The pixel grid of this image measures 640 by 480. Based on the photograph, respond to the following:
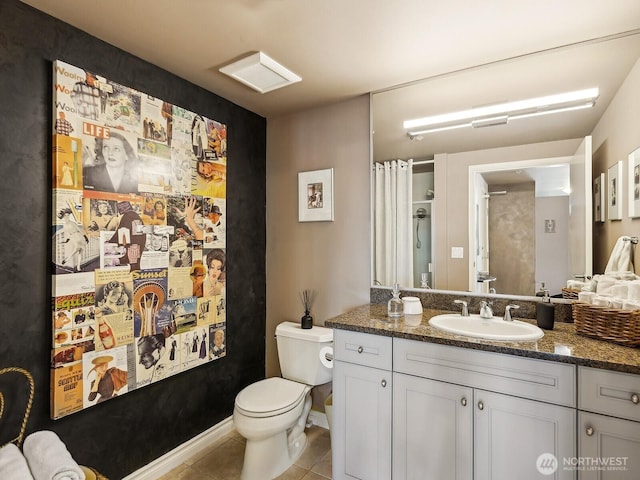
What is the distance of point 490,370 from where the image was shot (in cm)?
142

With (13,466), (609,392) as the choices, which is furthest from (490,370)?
(13,466)

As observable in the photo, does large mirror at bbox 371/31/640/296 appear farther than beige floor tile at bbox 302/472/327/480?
No

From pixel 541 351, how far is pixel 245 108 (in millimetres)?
2382

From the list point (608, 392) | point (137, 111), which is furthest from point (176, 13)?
point (608, 392)

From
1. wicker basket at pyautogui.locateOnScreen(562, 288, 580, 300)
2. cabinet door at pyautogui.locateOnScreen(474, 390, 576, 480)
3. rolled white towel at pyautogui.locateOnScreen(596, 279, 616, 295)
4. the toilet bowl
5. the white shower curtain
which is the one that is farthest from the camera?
the white shower curtain

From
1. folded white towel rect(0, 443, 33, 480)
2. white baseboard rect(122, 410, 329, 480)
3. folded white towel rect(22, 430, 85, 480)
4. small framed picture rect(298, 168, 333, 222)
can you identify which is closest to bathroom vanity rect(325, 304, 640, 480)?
white baseboard rect(122, 410, 329, 480)

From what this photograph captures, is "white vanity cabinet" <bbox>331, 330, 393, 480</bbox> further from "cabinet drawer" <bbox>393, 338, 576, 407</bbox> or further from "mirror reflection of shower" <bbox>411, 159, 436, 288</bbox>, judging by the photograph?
"mirror reflection of shower" <bbox>411, 159, 436, 288</bbox>

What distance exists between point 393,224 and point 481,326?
2.70 feet

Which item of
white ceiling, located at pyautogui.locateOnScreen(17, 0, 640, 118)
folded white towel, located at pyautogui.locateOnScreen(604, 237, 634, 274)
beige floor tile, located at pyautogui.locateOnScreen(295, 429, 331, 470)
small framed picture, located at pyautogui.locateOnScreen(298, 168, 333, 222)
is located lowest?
beige floor tile, located at pyautogui.locateOnScreen(295, 429, 331, 470)

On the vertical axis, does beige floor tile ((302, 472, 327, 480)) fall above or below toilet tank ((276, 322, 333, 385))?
below

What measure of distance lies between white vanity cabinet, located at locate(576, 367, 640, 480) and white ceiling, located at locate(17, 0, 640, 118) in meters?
1.50

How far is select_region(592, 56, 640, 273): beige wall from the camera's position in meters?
1.54

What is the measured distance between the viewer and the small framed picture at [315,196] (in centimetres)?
248

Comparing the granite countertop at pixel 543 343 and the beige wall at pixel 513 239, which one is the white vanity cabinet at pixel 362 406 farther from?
the beige wall at pixel 513 239
